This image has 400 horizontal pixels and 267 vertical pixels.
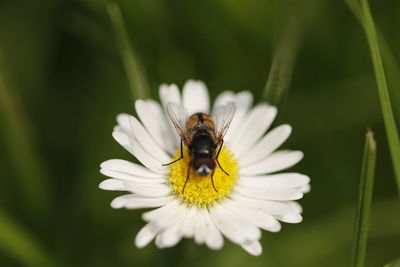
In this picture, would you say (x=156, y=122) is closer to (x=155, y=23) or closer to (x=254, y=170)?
(x=254, y=170)

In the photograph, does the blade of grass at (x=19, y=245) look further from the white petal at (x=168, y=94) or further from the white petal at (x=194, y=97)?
the white petal at (x=194, y=97)

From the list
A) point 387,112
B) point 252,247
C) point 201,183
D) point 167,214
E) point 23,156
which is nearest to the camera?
point 252,247

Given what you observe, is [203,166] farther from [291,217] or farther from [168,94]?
[168,94]

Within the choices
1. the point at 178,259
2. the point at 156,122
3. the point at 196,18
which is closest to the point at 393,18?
the point at 196,18

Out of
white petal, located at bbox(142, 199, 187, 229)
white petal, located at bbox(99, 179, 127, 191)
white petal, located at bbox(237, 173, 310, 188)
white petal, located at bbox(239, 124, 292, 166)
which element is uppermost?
white petal, located at bbox(239, 124, 292, 166)

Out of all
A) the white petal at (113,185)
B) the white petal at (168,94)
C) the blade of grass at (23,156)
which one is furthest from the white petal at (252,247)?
the blade of grass at (23,156)

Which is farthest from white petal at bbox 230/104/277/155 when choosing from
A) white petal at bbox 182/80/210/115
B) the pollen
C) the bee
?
white petal at bbox 182/80/210/115

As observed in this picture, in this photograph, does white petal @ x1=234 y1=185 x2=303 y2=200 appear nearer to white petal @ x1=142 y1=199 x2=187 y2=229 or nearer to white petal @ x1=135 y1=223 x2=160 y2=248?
white petal @ x1=142 y1=199 x2=187 y2=229

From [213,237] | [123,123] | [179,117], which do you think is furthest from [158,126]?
[213,237]
